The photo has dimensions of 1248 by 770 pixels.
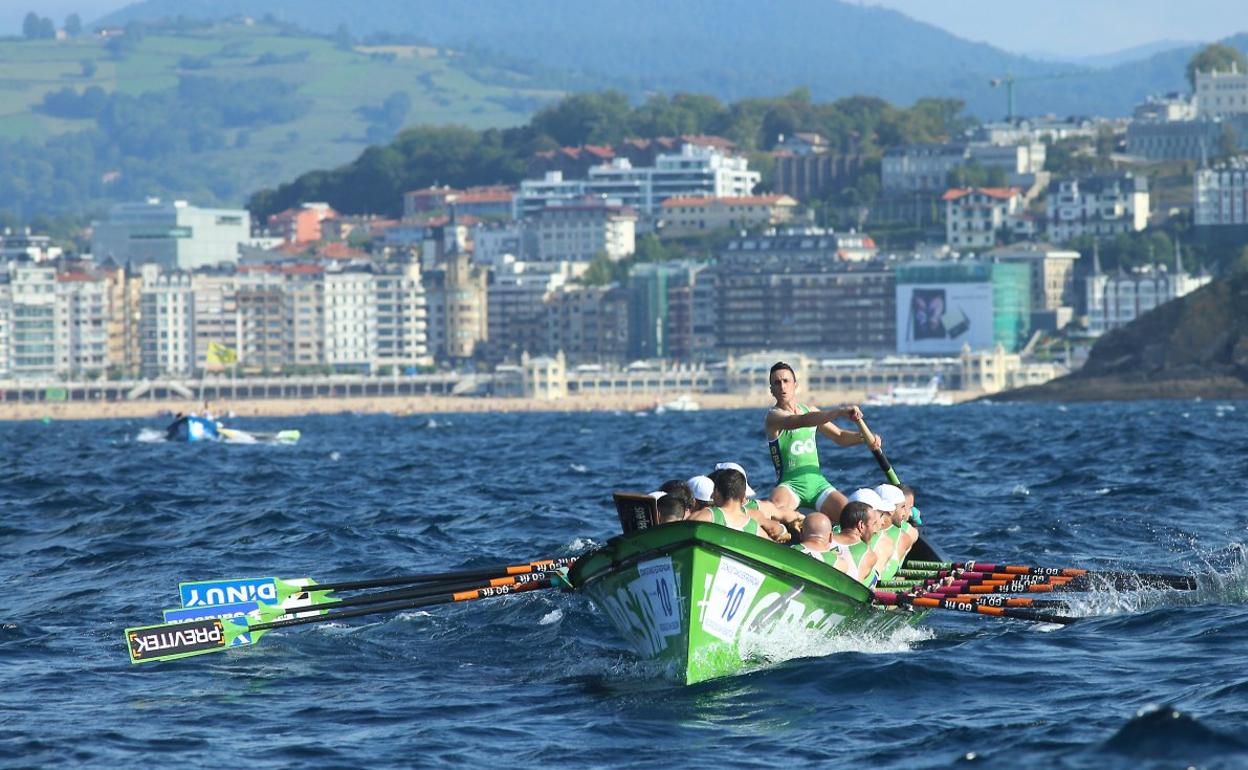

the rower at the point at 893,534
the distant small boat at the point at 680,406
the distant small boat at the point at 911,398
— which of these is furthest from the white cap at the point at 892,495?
the distant small boat at the point at 680,406

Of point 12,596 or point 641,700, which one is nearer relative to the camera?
point 641,700

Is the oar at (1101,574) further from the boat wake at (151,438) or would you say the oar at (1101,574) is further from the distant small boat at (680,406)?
the distant small boat at (680,406)

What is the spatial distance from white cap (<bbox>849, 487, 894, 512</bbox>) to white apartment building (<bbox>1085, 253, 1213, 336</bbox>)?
173 metres

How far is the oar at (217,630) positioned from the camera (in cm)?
1889

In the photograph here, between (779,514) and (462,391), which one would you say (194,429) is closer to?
(779,514)

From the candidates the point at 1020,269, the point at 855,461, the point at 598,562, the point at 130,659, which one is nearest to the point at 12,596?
the point at 130,659

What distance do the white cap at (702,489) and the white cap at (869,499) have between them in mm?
1576

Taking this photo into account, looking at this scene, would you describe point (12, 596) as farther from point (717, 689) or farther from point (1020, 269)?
point (1020, 269)

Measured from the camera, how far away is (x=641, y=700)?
17.8 m

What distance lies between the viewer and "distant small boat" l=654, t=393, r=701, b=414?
16962 centimetres

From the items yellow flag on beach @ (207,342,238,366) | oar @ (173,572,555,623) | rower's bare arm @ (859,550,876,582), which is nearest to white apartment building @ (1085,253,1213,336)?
yellow flag on beach @ (207,342,238,366)

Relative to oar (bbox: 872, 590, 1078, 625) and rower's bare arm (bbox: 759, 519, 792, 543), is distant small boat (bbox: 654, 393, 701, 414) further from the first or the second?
oar (bbox: 872, 590, 1078, 625)

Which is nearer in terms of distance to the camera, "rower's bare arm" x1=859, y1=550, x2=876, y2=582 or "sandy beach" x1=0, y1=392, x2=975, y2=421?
"rower's bare arm" x1=859, y1=550, x2=876, y2=582

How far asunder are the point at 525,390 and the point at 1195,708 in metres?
166
